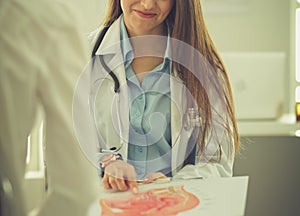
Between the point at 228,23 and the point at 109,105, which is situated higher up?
the point at 228,23

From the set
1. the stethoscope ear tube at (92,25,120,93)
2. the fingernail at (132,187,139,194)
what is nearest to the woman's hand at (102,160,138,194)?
the fingernail at (132,187,139,194)

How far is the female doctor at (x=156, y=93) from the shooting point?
739mm

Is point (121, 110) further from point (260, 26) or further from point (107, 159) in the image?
point (260, 26)

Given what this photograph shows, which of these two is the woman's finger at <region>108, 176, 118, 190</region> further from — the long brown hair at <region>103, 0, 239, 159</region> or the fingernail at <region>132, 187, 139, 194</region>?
the long brown hair at <region>103, 0, 239, 159</region>

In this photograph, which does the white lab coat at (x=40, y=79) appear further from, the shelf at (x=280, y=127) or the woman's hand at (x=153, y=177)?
the shelf at (x=280, y=127)

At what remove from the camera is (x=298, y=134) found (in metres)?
0.90

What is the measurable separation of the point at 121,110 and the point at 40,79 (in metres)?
0.34

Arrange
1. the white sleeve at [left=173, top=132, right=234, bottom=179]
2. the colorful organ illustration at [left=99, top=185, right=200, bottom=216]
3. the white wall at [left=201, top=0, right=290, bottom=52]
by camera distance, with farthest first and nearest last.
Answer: the white wall at [left=201, top=0, right=290, bottom=52]
the white sleeve at [left=173, top=132, right=234, bottom=179]
the colorful organ illustration at [left=99, top=185, right=200, bottom=216]

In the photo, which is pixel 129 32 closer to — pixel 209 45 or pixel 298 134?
pixel 209 45

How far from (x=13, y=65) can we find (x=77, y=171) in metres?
0.11

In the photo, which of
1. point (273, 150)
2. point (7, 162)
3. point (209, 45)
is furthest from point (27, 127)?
point (273, 150)

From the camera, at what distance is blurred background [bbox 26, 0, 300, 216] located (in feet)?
2.81

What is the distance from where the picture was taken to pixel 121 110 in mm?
746

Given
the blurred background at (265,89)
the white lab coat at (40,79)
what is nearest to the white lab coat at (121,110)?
the blurred background at (265,89)
